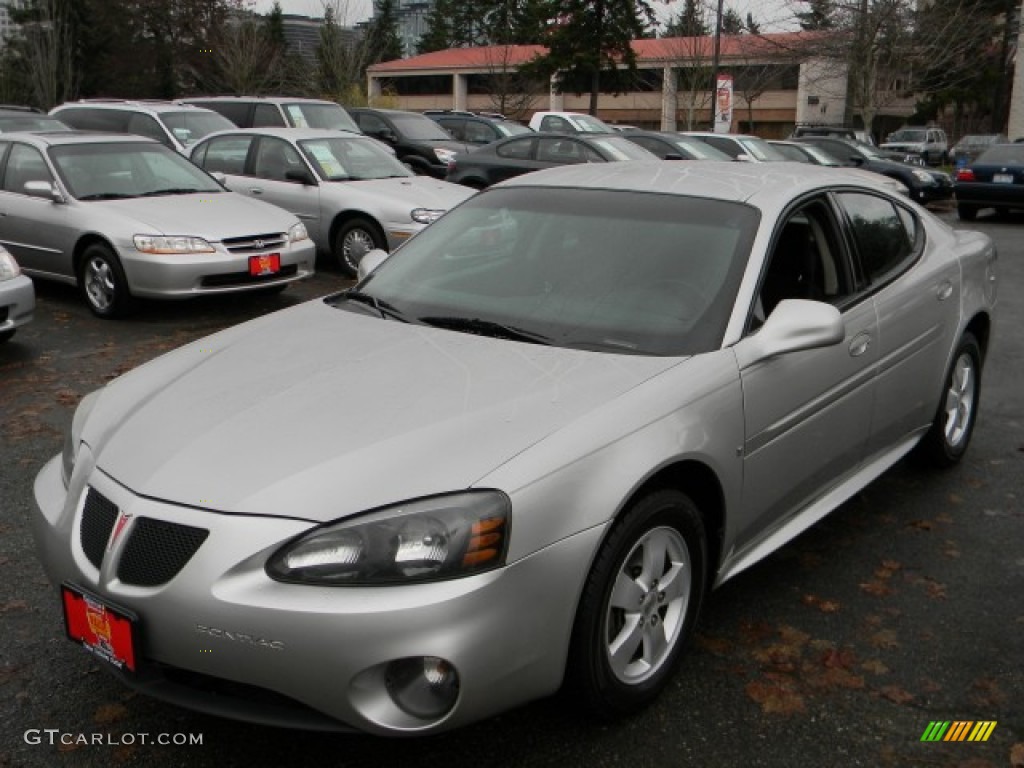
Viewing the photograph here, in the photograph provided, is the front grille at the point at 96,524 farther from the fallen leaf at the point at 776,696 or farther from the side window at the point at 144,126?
the side window at the point at 144,126

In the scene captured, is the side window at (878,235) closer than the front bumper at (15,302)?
Yes

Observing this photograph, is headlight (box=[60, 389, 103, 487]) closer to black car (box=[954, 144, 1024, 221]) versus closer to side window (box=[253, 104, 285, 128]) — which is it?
side window (box=[253, 104, 285, 128])

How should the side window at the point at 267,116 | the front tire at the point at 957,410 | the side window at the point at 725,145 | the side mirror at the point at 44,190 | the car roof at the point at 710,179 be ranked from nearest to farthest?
the car roof at the point at 710,179 → the front tire at the point at 957,410 → the side mirror at the point at 44,190 → the side window at the point at 267,116 → the side window at the point at 725,145

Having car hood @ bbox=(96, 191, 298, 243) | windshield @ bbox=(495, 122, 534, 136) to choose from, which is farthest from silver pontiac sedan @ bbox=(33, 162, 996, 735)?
windshield @ bbox=(495, 122, 534, 136)

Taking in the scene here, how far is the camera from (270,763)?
2.74m

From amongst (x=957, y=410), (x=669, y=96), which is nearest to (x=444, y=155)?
(x=957, y=410)

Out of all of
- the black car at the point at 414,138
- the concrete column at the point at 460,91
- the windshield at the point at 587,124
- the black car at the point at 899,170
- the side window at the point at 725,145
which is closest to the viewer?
the black car at the point at 414,138

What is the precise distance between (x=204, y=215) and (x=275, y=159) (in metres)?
2.92

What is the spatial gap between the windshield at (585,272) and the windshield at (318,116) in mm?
12893

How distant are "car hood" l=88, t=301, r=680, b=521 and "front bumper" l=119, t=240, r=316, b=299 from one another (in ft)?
15.9

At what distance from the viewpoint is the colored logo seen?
9.51 ft

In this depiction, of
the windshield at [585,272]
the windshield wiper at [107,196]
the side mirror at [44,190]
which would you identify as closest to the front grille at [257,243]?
the windshield wiper at [107,196]

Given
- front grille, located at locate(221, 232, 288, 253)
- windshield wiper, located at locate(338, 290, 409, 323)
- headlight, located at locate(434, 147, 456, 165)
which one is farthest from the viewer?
headlight, located at locate(434, 147, 456, 165)

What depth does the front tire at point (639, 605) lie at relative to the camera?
8.77ft
